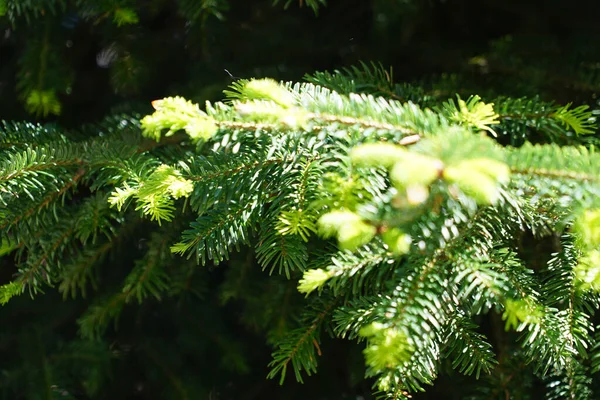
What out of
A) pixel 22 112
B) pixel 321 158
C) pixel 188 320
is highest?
pixel 321 158

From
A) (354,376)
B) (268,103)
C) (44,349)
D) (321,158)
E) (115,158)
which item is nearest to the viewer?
(268,103)

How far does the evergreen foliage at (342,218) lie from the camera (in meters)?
0.57

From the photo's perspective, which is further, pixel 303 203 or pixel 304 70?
pixel 304 70

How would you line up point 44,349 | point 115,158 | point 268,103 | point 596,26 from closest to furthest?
1. point 268,103
2. point 115,158
3. point 44,349
4. point 596,26

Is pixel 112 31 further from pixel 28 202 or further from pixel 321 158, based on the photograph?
pixel 321 158

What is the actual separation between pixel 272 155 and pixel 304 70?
1.90 feet

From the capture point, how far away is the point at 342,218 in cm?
55

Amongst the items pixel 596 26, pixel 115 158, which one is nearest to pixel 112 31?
pixel 115 158

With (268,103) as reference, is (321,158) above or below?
below

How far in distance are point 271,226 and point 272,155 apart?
10cm

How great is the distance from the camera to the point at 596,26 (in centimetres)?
138

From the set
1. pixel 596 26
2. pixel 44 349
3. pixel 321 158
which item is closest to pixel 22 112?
pixel 44 349

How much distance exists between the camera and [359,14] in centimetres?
146

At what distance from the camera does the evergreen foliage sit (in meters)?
0.57
